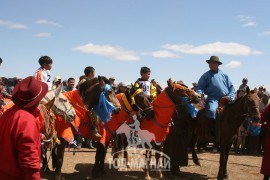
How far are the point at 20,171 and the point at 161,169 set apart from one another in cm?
604

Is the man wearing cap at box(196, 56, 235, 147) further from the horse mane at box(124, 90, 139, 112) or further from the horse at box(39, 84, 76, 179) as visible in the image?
the horse at box(39, 84, 76, 179)

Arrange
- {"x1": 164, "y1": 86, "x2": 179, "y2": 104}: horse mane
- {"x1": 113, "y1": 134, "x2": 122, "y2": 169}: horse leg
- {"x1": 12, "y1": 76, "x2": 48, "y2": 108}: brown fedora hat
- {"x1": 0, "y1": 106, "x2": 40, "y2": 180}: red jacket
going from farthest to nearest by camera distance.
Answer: {"x1": 113, "y1": 134, "x2": 122, "y2": 169}: horse leg → {"x1": 164, "y1": 86, "x2": 179, "y2": 104}: horse mane → {"x1": 12, "y1": 76, "x2": 48, "y2": 108}: brown fedora hat → {"x1": 0, "y1": 106, "x2": 40, "y2": 180}: red jacket

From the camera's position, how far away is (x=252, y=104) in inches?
298

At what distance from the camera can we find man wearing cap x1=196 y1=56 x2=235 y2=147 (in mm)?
8305

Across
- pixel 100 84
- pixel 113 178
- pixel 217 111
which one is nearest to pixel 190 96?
pixel 217 111

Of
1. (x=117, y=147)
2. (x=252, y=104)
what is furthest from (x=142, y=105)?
(x=252, y=104)

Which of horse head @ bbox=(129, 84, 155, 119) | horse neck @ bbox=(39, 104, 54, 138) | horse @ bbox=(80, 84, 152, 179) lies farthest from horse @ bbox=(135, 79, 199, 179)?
horse neck @ bbox=(39, 104, 54, 138)

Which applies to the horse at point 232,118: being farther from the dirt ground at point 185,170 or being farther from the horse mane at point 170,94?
the horse mane at point 170,94

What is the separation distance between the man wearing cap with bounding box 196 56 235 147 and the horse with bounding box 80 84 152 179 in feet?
5.58

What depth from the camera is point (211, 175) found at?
8.57 m

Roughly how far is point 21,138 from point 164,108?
17.6 ft

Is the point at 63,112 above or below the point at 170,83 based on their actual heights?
below

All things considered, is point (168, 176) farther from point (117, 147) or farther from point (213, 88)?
point (213, 88)

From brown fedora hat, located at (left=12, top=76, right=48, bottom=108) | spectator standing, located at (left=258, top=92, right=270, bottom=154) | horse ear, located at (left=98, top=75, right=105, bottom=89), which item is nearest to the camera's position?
brown fedora hat, located at (left=12, top=76, right=48, bottom=108)
